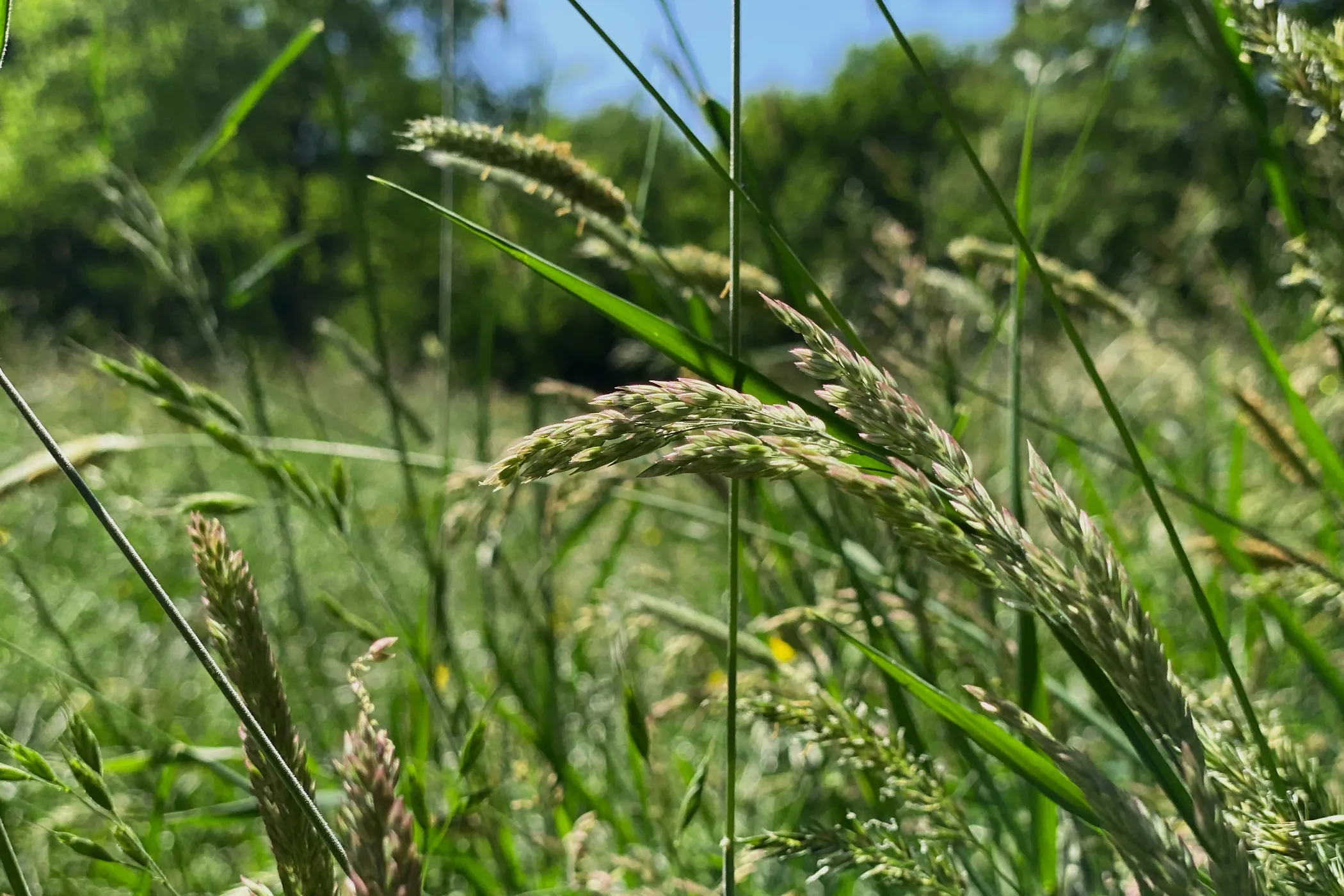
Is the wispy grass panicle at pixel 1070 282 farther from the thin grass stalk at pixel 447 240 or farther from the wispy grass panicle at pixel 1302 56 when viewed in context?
the thin grass stalk at pixel 447 240

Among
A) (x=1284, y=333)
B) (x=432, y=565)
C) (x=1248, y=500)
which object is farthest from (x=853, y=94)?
(x=432, y=565)

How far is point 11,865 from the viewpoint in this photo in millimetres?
474

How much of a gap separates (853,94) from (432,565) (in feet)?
62.8

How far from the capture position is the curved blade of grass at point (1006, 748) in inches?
18.3

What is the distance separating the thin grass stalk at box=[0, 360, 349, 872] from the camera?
0.39m

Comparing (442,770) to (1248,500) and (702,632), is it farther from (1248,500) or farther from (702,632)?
(1248,500)

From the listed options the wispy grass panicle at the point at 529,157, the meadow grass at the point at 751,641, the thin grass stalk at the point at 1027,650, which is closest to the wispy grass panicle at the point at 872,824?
the meadow grass at the point at 751,641

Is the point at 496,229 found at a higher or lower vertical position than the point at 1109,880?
higher

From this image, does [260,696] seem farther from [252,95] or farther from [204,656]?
[252,95]

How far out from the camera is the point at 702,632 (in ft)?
3.27

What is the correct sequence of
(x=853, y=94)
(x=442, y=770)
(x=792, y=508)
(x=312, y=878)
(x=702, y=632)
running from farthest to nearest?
1. (x=853, y=94)
2. (x=792, y=508)
3. (x=442, y=770)
4. (x=702, y=632)
5. (x=312, y=878)

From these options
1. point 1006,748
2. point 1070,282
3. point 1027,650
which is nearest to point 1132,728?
point 1006,748

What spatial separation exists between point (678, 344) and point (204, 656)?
0.98 feet

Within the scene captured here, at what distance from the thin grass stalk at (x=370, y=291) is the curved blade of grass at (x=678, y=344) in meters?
0.47
